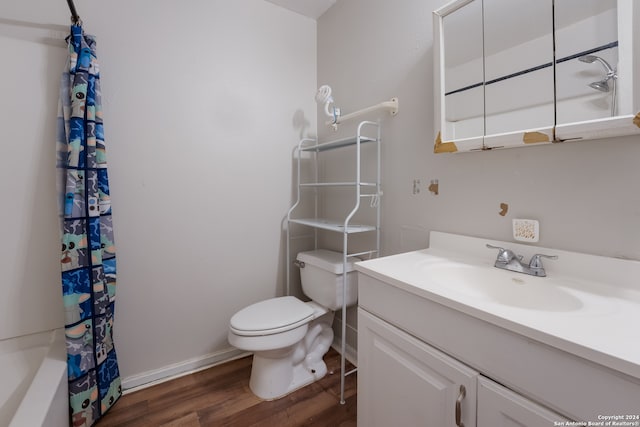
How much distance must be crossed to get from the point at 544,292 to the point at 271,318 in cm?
118

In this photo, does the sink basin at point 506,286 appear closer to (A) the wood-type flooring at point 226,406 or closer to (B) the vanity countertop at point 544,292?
(B) the vanity countertop at point 544,292

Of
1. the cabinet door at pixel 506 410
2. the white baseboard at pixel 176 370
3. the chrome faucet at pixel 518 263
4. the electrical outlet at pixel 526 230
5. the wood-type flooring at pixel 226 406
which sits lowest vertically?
the wood-type flooring at pixel 226 406

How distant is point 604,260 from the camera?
0.85m

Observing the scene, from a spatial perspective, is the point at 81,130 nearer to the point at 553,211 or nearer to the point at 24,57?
the point at 24,57

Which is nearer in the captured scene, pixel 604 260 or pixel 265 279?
pixel 604 260

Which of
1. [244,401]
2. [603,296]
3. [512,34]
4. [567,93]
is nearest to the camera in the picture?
[603,296]

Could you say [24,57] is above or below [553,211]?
above

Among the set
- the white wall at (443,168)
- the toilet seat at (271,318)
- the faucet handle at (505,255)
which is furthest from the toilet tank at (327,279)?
Result: the faucet handle at (505,255)

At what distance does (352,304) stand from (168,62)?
5.83ft

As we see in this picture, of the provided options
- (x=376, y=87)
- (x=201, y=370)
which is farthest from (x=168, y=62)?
(x=201, y=370)

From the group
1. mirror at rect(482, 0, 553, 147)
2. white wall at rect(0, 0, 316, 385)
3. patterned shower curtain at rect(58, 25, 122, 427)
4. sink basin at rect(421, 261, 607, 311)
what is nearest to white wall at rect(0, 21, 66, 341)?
white wall at rect(0, 0, 316, 385)

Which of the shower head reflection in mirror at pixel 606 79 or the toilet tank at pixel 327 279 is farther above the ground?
the shower head reflection in mirror at pixel 606 79

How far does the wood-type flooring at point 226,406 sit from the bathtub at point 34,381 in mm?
298

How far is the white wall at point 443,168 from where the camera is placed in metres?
0.86
